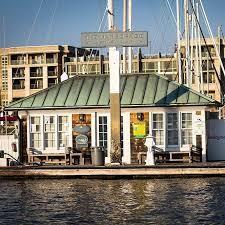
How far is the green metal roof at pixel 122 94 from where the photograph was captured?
111 feet

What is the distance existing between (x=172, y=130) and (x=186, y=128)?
0.73m

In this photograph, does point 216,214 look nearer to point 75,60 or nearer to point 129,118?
→ point 129,118

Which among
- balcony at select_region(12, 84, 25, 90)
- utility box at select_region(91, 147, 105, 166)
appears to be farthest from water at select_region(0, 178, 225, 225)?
balcony at select_region(12, 84, 25, 90)

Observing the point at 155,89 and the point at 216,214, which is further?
the point at 155,89

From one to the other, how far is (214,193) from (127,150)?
999 centimetres

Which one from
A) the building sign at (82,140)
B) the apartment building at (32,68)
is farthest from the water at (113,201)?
the apartment building at (32,68)

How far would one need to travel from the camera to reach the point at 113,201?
23.1 m

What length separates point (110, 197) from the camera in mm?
24125

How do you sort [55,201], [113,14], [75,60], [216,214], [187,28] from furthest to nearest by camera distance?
1. [75,60]
2. [187,28]
3. [113,14]
4. [55,201]
5. [216,214]

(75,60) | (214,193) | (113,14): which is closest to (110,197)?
(214,193)

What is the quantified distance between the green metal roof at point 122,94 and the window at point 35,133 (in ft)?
2.58

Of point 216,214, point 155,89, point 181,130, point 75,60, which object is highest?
point 75,60

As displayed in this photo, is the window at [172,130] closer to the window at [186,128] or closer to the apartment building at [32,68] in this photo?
the window at [186,128]

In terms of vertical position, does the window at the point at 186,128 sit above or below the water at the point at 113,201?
above
